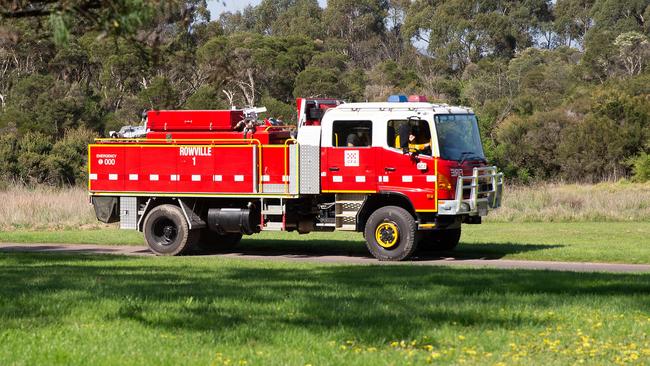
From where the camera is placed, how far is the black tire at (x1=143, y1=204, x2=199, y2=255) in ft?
73.2

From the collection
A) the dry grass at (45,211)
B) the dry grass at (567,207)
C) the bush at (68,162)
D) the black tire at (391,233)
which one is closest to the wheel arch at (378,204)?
the black tire at (391,233)

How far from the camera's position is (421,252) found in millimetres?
22703

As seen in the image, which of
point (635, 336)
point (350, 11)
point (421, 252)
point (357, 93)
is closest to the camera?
point (635, 336)

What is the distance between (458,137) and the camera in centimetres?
2089

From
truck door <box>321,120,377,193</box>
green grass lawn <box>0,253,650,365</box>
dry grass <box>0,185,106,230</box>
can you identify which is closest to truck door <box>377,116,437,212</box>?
truck door <box>321,120,377,193</box>

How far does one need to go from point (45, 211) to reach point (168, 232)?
37.1 feet

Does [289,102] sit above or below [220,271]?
above

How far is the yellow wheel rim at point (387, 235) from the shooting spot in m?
20.7

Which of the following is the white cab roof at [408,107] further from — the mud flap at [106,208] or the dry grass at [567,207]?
the dry grass at [567,207]

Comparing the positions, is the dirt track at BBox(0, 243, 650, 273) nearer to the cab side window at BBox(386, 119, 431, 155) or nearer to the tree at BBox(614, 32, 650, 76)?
the cab side window at BBox(386, 119, 431, 155)

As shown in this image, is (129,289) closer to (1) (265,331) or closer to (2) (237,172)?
(1) (265,331)

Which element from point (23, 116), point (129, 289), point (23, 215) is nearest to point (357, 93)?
point (23, 116)

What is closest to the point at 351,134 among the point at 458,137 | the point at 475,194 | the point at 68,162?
the point at 458,137

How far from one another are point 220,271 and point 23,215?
16822 mm
